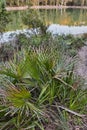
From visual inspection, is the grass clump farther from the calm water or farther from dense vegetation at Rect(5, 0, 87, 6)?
dense vegetation at Rect(5, 0, 87, 6)

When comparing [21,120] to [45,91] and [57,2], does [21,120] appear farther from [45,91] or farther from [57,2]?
[57,2]

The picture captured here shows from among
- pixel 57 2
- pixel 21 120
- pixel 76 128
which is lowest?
pixel 57 2

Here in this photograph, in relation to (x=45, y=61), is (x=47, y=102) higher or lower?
lower

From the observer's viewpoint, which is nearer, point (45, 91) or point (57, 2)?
point (45, 91)

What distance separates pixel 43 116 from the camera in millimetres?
4379

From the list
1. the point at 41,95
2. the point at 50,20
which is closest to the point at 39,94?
the point at 41,95

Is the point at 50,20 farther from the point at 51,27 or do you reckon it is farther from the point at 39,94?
the point at 39,94

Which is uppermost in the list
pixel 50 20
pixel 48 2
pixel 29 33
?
pixel 29 33

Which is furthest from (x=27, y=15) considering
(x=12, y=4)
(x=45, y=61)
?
(x=12, y=4)

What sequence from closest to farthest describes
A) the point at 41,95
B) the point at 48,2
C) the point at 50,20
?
the point at 41,95, the point at 50,20, the point at 48,2

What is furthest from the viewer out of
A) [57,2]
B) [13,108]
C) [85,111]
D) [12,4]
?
[57,2]

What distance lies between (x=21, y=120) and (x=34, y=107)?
0.30 meters

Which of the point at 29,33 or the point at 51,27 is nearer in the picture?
the point at 29,33

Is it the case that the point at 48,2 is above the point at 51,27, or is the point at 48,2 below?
below
